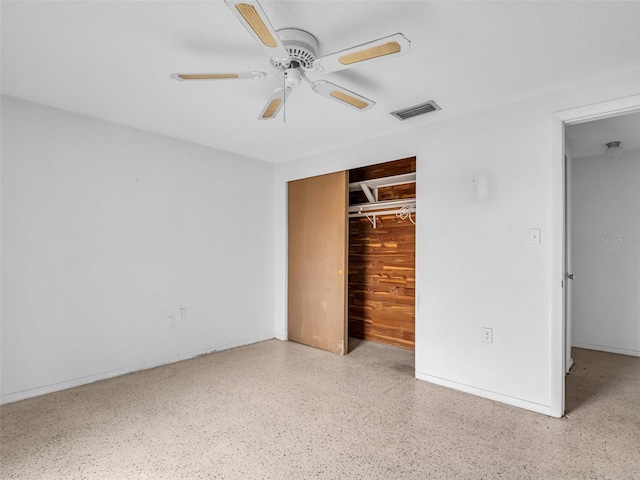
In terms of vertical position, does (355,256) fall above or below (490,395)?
above

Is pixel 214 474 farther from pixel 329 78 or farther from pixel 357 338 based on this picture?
pixel 357 338

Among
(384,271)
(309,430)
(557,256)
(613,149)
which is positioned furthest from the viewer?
(384,271)

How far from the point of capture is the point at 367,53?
1641 mm

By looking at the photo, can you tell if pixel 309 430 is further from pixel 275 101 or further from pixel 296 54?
pixel 296 54

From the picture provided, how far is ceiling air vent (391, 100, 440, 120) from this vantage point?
8.89 feet

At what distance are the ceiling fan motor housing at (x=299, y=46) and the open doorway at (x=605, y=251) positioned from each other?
2960 mm

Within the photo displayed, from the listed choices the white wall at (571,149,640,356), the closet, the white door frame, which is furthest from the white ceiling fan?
the white wall at (571,149,640,356)

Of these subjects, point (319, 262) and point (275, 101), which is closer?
point (275, 101)

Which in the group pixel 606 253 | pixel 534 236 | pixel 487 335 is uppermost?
pixel 534 236

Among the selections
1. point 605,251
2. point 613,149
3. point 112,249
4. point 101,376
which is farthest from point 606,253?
point 101,376

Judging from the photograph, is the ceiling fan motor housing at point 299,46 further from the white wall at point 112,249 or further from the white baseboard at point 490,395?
the white baseboard at point 490,395

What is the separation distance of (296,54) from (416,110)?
1.33 metres

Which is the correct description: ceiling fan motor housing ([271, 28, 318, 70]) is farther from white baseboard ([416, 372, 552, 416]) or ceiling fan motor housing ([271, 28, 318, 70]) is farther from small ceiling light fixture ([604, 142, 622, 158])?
small ceiling light fixture ([604, 142, 622, 158])

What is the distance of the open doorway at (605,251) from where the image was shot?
372 centimetres
